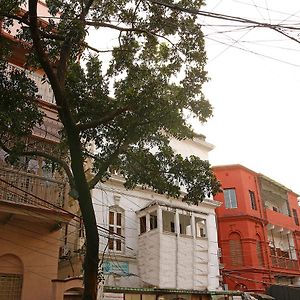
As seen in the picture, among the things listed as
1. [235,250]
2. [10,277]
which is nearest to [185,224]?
[235,250]

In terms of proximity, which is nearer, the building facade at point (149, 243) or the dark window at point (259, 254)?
the building facade at point (149, 243)

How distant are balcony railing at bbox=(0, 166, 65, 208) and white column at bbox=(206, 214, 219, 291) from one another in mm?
11174

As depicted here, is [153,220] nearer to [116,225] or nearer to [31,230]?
[116,225]

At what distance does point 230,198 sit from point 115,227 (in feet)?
40.7

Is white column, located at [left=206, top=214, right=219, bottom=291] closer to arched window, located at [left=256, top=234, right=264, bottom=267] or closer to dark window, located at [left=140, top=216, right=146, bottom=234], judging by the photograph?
dark window, located at [left=140, top=216, right=146, bottom=234]

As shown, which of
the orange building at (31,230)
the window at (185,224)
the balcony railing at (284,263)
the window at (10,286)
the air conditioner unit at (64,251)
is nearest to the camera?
the window at (10,286)

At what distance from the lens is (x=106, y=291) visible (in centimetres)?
1280

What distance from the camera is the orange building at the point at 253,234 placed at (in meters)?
26.0

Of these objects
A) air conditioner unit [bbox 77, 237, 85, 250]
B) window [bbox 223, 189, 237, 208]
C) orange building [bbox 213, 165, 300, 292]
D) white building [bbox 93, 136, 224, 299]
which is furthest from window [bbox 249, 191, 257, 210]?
air conditioner unit [bbox 77, 237, 85, 250]

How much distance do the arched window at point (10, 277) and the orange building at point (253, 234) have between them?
16.2 m

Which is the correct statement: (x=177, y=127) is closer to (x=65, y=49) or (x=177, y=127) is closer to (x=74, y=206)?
(x=65, y=49)

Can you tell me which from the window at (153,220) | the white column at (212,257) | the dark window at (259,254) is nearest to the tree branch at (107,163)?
the window at (153,220)

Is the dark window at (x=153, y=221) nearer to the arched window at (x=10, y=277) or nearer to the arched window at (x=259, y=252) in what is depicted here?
the arched window at (x=10, y=277)

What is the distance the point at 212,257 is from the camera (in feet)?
71.4
